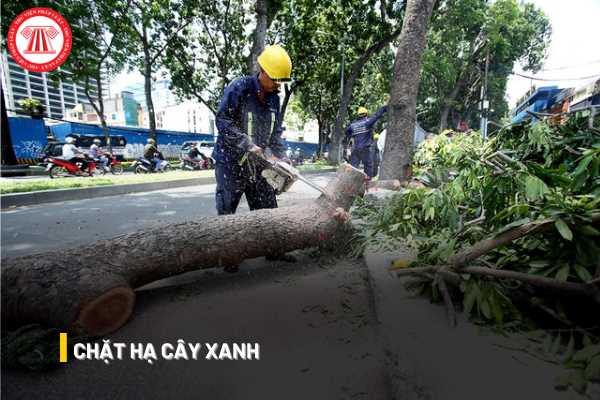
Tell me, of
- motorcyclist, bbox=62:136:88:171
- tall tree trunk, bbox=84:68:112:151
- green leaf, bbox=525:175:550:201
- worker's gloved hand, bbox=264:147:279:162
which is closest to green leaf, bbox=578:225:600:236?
green leaf, bbox=525:175:550:201

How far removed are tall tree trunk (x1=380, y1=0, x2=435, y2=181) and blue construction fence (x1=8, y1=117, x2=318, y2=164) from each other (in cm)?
414

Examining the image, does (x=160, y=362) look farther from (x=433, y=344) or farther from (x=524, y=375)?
(x=524, y=375)

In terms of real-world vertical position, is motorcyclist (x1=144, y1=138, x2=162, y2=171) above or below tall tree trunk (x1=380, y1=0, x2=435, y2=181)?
below

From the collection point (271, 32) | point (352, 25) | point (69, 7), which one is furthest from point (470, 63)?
point (69, 7)

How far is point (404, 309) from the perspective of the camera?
152cm

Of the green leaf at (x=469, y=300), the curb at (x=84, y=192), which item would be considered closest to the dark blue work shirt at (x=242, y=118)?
the green leaf at (x=469, y=300)

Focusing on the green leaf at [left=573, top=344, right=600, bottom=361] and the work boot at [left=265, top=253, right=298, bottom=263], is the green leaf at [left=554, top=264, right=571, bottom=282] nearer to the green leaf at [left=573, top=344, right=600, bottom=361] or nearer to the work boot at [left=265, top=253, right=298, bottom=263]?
the green leaf at [left=573, top=344, right=600, bottom=361]

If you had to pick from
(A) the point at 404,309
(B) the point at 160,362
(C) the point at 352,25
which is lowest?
(B) the point at 160,362

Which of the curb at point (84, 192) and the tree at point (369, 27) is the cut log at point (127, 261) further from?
the tree at point (369, 27)

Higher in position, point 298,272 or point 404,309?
point 404,309

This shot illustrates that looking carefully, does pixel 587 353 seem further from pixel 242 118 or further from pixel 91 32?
pixel 91 32

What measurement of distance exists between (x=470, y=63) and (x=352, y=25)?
11.7 metres

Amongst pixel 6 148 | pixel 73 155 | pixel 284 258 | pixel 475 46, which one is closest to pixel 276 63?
pixel 284 258

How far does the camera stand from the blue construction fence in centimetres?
1314
